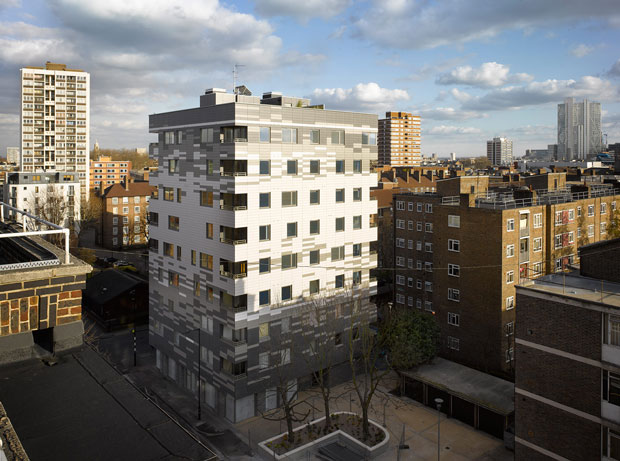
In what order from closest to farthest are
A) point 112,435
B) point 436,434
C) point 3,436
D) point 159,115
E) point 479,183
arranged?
point 3,436, point 112,435, point 436,434, point 159,115, point 479,183

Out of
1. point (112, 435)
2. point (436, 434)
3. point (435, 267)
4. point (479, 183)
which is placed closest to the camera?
point (112, 435)

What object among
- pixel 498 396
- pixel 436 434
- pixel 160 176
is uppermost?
pixel 160 176

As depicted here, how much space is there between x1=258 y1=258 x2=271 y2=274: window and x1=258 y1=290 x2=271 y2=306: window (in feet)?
5.00

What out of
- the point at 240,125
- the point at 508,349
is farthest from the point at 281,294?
the point at 508,349

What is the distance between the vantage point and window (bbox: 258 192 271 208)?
3547 centimetres

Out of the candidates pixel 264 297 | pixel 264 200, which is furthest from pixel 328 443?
pixel 264 200

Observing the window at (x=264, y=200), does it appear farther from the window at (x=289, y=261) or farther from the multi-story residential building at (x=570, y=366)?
the multi-story residential building at (x=570, y=366)

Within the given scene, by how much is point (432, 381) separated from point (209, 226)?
21.4 metres

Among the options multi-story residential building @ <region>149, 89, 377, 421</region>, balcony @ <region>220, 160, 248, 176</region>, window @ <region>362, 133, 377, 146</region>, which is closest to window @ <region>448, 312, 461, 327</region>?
multi-story residential building @ <region>149, 89, 377, 421</region>

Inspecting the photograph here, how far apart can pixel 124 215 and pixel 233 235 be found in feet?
227

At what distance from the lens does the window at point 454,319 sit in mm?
46969

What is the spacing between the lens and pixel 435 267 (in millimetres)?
48875

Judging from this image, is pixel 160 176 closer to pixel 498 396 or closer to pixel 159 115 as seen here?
pixel 159 115

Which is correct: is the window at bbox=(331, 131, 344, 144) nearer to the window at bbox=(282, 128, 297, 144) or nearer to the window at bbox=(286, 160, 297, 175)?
the window at bbox=(282, 128, 297, 144)
